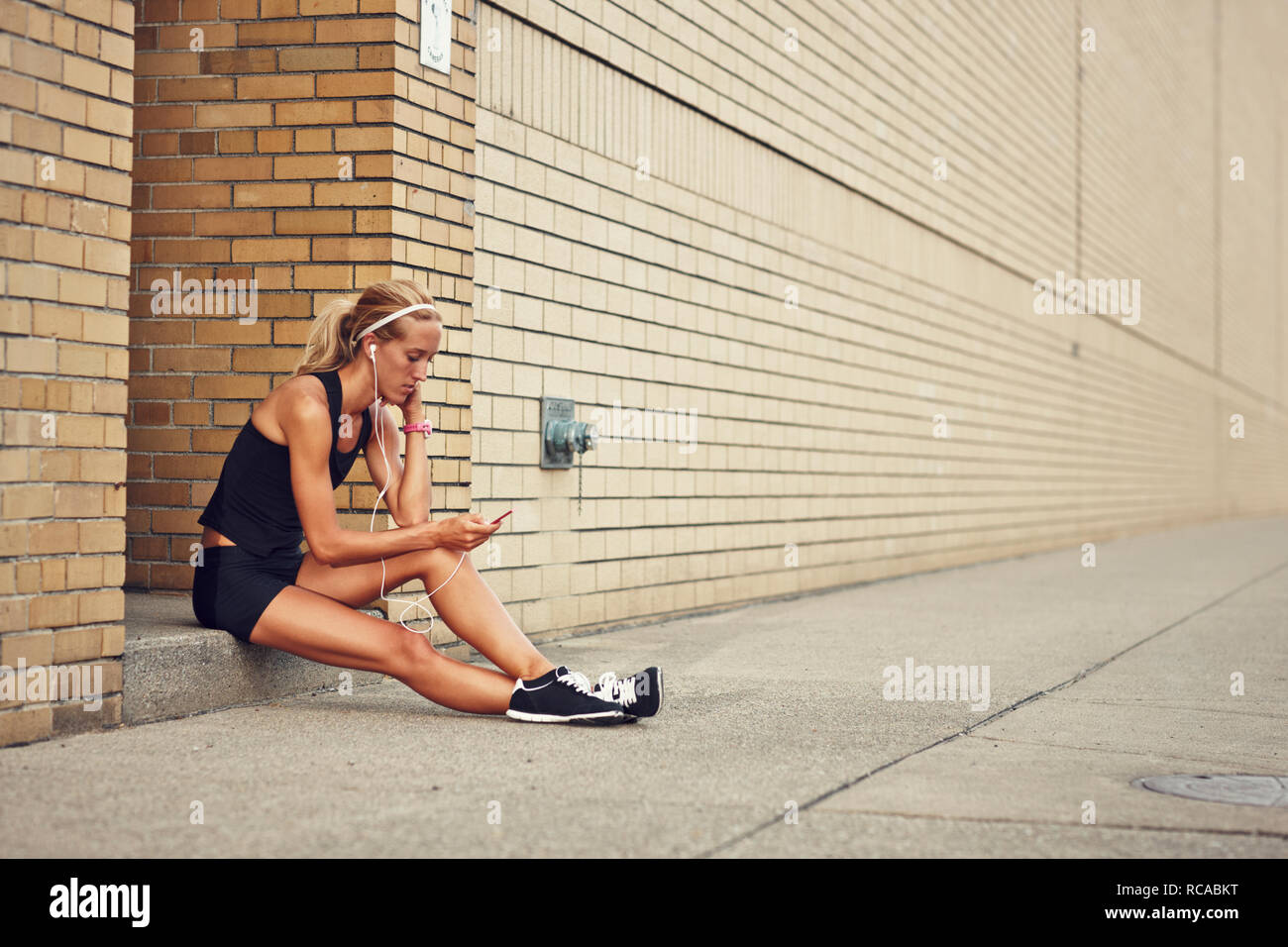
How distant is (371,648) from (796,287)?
20.7ft

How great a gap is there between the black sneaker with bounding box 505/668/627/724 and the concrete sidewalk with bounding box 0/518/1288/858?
58 mm

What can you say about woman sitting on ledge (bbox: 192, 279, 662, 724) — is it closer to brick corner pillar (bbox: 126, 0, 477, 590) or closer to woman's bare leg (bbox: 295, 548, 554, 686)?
woman's bare leg (bbox: 295, 548, 554, 686)

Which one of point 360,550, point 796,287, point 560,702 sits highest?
point 796,287

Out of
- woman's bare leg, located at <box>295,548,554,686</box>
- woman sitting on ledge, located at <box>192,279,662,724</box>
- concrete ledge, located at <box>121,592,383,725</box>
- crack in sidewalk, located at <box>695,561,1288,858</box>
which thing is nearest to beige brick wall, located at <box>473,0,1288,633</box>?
concrete ledge, located at <box>121,592,383,725</box>

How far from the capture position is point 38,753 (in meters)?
4.25

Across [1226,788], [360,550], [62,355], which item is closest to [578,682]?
[360,550]

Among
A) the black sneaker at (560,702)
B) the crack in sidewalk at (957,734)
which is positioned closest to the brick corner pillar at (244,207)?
the black sneaker at (560,702)

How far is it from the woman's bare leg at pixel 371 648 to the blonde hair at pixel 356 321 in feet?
2.70

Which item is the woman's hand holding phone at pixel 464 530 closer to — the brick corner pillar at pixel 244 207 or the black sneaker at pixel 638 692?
the black sneaker at pixel 638 692

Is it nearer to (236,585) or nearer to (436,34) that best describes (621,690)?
(236,585)

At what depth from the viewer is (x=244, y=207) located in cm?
616

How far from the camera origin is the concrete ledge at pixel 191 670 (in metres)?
4.83
